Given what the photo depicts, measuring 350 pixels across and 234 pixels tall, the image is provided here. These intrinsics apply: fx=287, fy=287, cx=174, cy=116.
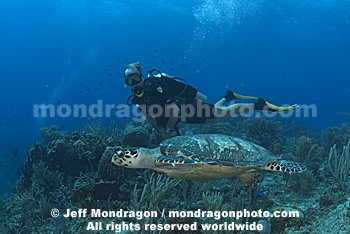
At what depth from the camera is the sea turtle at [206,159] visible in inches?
174

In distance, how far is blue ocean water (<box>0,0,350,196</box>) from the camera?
38.3 m

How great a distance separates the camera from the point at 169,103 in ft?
21.7

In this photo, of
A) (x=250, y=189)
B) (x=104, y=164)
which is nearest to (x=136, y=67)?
(x=104, y=164)

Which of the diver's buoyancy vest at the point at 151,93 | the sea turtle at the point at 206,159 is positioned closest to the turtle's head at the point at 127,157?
the sea turtle at the point at 206,159

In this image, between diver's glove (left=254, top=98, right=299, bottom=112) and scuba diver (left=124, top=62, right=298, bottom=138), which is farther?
diver's glove (left=254, top=98, right=299, bottom=112)

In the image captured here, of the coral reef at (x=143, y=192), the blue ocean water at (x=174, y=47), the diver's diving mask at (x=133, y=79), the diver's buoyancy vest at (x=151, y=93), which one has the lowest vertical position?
the coral reef at (x=143, y=192)

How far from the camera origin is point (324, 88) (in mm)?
110312

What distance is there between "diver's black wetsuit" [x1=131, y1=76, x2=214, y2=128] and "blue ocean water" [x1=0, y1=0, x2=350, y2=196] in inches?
258

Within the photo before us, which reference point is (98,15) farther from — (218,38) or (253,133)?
(253,133)

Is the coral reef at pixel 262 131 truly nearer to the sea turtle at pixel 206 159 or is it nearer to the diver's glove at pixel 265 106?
the diver's glove at pixel 265 106

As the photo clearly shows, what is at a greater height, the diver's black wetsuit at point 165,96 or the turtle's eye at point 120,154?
the diver's black wetsuit at point 165,96

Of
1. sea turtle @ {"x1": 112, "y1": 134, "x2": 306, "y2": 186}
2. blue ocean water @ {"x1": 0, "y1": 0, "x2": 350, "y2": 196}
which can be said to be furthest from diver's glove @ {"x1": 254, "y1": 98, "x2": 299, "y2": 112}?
blue ocean water @ {"x1": 0, "y1": 0, "x2": 350, "y2": 196}

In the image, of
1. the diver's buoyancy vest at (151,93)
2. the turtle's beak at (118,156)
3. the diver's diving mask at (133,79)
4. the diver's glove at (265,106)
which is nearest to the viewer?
the turtle's beak at (118,156)

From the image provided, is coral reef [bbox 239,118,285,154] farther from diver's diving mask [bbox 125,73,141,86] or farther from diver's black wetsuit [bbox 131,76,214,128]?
diver's diving mask [bbox 125,73,141,86]
